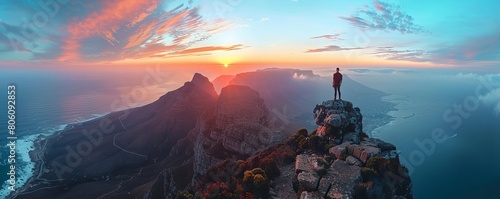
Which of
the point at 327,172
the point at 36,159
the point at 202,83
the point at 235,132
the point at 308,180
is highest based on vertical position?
the point at 202,83

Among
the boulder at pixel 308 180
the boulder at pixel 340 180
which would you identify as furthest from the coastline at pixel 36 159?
the boulder at pixel 340 180

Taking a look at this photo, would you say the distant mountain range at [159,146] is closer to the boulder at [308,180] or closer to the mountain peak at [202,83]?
the mountain peak at [202,83]

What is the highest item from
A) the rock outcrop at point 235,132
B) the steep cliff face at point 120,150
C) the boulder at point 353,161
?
the boulder at point 353,161

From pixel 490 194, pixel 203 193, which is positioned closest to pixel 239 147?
pixel 203 193

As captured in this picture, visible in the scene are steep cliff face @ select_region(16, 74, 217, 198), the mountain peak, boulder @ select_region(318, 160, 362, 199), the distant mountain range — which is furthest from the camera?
the mountain peak

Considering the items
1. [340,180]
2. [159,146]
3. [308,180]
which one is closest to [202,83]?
[159,146]

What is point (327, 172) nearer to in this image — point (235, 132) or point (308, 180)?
point (308, 180)

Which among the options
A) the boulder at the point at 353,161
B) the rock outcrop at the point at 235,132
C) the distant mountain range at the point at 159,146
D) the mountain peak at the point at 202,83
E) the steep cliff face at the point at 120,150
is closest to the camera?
the boulder at the point at 353,161

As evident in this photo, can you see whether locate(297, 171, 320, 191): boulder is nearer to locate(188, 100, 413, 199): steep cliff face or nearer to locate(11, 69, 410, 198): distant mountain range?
locate(188, 100, 413, 199): steep cliff face

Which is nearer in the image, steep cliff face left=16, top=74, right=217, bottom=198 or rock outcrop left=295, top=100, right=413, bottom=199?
rock outcrop left=295, top=100, right=413, bottom=199

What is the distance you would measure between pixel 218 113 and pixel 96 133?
113 metres

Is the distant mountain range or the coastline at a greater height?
the distant mountain range

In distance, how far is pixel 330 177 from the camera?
2127 centimetres

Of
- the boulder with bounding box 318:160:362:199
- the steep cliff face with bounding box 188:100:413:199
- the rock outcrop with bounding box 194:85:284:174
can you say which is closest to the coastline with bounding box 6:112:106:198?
the rock outcrop with bounding box 194:85:284:174
